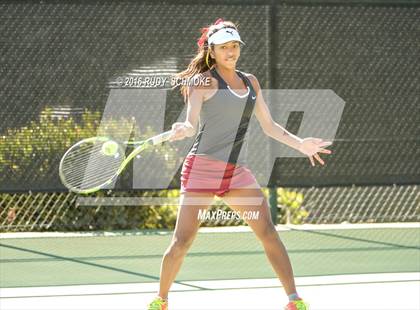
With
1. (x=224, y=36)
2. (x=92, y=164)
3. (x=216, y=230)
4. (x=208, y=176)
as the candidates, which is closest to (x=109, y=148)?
(x=92, y=164)

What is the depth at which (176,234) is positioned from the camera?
221 inches

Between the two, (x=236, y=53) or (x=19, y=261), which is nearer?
(x=236, y=53)

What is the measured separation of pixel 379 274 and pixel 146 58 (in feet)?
10.2

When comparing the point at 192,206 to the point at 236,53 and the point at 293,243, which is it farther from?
the point at 293,243

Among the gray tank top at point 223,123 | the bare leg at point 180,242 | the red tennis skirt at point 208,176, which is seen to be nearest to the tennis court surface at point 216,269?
the bare leg at point 180,242

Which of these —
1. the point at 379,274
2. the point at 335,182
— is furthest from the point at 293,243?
the point at 379,274

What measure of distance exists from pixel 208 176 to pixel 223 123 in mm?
334

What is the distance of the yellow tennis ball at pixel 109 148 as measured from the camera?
7.81m

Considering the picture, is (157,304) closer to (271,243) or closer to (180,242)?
(180,242)

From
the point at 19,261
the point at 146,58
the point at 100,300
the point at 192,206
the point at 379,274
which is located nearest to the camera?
the point at 192,206

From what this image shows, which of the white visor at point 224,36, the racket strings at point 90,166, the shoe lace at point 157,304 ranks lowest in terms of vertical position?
the shoe lace at point 157,304

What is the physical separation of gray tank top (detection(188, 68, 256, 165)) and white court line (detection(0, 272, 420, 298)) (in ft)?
6.25

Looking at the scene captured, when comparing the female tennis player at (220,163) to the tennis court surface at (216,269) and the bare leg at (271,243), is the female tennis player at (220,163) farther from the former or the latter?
the tennis court surface at (216,269)

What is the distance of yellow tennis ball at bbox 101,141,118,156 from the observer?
781 cm
